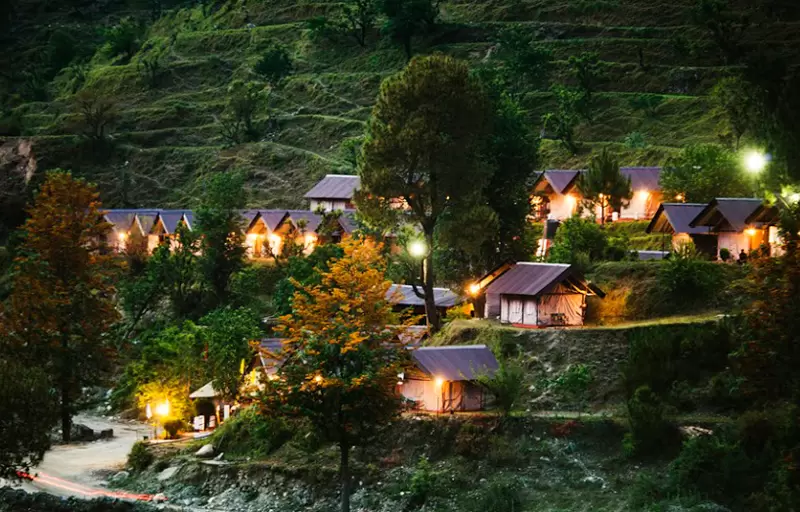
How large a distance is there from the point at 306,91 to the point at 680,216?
232ft

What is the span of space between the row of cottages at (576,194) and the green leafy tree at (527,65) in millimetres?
32868

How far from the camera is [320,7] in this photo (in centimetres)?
15875

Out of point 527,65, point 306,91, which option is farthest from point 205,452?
point 306,91

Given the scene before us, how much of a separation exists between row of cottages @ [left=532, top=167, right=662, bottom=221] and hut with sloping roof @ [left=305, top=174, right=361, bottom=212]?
58.7 feet

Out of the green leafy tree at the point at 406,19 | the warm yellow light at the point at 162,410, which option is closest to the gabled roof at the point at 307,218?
the warm yellow light at the point at 162,410

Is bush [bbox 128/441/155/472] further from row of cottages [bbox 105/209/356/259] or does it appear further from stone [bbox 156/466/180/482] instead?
row of cottages [bbox 105/209/356/259]

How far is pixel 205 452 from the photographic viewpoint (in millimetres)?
59062

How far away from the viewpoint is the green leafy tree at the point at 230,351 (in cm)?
6531

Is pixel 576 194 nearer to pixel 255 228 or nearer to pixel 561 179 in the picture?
pixel 561 179

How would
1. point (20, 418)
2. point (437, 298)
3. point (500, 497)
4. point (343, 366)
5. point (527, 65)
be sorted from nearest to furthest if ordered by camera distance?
point (500, 497) → point (343, 366) → point (20, 418) → point (437, 298) → point (527, 65)

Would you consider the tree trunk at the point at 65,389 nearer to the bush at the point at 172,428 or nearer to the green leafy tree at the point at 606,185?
the bush at the point at 172,428

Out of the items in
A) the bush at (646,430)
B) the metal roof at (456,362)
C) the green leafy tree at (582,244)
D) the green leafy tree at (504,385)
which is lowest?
the bush at (646,430)

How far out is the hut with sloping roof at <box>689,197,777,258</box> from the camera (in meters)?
67.9

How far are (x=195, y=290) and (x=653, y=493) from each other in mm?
52302
